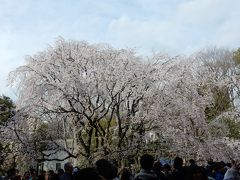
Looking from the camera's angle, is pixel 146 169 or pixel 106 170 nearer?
pixel 106 170

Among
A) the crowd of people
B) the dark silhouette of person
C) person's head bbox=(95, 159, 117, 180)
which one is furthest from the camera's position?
the dark silhouette of person

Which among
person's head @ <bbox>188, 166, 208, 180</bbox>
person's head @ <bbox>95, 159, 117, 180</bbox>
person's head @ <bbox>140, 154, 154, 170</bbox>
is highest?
person's head @ <bbox>140, 154, 154, 170</bbox>

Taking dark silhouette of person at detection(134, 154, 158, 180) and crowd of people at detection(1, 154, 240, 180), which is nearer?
crowd of people at detection(1, 154, 240, 180)

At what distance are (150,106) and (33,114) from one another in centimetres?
486

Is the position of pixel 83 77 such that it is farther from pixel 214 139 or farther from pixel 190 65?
pixel 214 139

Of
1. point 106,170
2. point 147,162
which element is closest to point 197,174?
point 147,162

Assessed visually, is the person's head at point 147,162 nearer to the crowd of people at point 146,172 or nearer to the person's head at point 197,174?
the crowd of people at point 146,172

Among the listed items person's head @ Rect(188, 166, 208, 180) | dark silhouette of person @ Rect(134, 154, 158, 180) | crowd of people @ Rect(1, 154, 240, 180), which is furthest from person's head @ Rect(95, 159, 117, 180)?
dark silhouette of person @ Rect(134, 154, 158, 180)

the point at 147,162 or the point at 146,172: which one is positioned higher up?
the point at 147,162

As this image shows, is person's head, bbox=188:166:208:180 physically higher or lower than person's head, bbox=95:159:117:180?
lower

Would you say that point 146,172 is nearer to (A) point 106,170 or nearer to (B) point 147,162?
(B) point 147,162

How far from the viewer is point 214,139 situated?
19.6 metres

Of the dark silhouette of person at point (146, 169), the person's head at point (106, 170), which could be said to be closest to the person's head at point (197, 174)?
the dark silhouette of person at point (146, 169)

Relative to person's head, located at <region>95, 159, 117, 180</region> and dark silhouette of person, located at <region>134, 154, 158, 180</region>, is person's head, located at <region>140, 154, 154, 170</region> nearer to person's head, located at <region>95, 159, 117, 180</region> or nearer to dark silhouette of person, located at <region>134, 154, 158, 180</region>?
dark silhouette of person, located at <region>134, 154, 158, 180</region>
